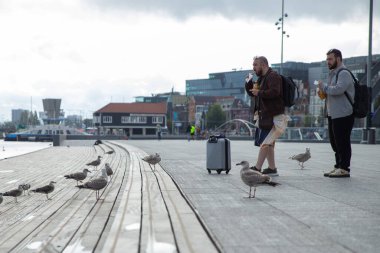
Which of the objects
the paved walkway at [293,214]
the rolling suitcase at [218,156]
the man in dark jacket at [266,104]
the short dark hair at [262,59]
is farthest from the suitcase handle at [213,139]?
the short dark hair at [262,59]

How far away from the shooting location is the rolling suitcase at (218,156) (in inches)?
415

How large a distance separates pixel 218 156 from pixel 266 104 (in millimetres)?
1692

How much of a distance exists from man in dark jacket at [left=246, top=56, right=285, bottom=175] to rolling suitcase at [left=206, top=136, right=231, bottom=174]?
965 millimetres

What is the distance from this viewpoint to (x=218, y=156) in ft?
34.7

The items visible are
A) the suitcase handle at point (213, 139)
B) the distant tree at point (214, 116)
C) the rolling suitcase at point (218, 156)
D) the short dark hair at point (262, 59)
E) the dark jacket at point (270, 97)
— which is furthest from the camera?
the distant tree at point (214, 116)

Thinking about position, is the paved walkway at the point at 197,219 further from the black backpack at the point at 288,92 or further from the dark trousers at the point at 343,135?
the black backpack at the point at 288,92

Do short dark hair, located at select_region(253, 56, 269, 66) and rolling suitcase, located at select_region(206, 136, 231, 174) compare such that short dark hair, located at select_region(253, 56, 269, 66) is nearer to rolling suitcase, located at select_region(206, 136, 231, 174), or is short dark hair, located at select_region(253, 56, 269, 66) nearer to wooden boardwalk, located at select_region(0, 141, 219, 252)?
rolling suitcase, located at select_region(206, 136, 231, 174)

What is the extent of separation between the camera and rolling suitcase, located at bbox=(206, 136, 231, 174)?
1053cm

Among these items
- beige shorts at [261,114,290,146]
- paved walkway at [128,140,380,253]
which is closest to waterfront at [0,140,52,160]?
beige shorts at [261,114,290,146]

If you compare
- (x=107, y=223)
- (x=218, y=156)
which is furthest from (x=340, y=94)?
(x=107, y=223)

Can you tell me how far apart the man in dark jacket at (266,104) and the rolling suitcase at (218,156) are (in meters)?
0.97

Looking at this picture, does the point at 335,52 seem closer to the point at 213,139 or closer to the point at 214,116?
the point at 213,139

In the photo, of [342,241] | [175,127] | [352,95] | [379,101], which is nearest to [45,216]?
[342,241]

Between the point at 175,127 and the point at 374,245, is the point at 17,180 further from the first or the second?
the point at 175,127
